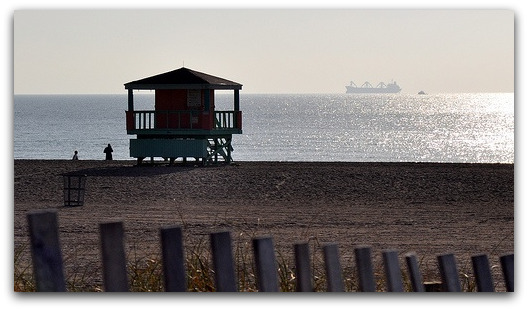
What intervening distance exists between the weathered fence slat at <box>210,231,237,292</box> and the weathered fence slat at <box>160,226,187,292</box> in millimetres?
154

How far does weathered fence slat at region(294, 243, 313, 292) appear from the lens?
4168mm

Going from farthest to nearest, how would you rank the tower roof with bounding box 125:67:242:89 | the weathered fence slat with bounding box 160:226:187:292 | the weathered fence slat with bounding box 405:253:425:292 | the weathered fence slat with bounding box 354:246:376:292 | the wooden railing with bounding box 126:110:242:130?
1. the wooden railing with bounding box 126:110:242:130
2. the tower roof with bounding box 125:67:242:89
3. the weathered fence slat with bounding box 405:253:425:292
4. the weathered fence slat with bounding box 354:246:376:292
5. the weathered fence slat with bounding box 160:226:187:292

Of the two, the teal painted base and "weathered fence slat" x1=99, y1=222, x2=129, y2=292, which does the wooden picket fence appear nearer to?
"weathered fence slat" x1=99, y1=222, x2=129, y2=292

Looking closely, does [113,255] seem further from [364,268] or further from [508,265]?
[508,265]

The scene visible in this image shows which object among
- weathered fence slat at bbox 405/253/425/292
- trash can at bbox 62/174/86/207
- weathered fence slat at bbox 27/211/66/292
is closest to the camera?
weathered fence slat at bbox 27/211/66/292

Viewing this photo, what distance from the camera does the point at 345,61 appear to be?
805cm

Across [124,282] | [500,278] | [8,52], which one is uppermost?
[8,52]

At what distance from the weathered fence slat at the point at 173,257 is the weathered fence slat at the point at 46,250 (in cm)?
41

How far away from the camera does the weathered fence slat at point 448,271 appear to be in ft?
15.4

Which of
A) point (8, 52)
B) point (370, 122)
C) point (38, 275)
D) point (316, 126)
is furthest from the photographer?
point (370, 122)

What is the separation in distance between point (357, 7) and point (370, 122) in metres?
85.1

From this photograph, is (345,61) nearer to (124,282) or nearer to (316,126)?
(124,282)

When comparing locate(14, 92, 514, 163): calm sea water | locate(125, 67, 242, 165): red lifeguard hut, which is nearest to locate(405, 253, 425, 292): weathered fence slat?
locate(125, 67, 242, 165): red lifeguard hut

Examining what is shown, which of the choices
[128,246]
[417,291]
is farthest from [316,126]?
[417,291]
